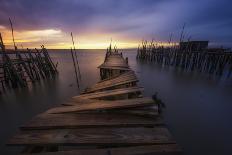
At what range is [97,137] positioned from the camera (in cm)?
217

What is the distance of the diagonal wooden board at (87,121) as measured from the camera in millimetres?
2449

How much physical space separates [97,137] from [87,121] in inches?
19.2

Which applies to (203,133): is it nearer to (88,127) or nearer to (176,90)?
(88,127)

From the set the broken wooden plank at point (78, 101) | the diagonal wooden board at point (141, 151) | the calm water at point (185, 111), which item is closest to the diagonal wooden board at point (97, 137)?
the diagonal wooden board at point (141, 151)

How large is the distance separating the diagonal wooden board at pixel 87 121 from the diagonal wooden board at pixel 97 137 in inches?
3.6

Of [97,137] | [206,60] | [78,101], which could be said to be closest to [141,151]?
[97,137]

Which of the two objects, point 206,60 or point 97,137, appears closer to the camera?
point 97,137

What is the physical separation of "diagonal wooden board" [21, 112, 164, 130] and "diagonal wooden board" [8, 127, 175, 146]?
0.30ft

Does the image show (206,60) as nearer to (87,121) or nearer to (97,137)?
(87,121)

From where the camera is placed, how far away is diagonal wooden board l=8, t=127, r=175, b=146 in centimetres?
206

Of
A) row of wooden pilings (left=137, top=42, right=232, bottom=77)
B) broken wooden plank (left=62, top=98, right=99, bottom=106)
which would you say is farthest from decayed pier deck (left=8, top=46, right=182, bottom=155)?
row of wooden pilings (left=137, top=42, right=232, bottom=77)

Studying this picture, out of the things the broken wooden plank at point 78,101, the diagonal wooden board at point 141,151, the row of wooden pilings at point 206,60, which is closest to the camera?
the diagonal wooden board at point 141,151

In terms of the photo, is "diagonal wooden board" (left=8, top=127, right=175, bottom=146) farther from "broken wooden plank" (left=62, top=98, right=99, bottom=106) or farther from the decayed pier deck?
"broken wooden plank" (left=62, top=98, right=99, bottom=106)

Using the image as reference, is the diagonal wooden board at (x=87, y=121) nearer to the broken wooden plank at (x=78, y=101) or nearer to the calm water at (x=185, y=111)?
the broken wooden plank at (x=78, y=101)
